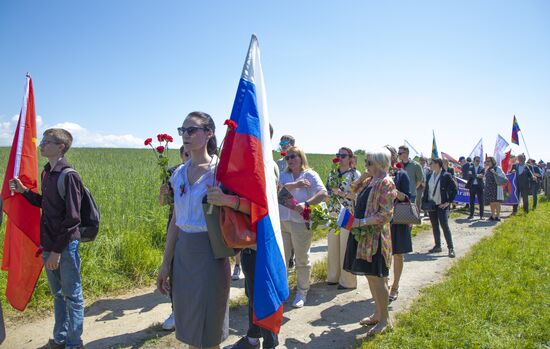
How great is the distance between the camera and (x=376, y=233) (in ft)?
13.6

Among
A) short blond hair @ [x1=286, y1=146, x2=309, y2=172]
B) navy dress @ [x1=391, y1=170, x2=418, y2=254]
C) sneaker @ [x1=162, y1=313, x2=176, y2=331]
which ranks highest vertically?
short blond hair @ [x1=286, y1=146, x2=309, y2=172]

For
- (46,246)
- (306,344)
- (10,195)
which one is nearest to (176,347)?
(306,344)

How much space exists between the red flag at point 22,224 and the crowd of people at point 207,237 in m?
0.20

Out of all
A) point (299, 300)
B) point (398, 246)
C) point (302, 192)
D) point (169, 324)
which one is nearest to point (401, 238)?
point (398, 246)

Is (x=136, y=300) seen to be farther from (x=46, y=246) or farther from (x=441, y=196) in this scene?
(x=441, y=196)

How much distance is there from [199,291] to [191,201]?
0.61 metres

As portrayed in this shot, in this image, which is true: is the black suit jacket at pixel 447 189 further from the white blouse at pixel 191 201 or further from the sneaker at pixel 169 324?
the white blouse at pixel 191 201

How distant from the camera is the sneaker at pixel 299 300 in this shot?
5.10 m

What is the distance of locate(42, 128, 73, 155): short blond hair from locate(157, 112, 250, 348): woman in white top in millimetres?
1743

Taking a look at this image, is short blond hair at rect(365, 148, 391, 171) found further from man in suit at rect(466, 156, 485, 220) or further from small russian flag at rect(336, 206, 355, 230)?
man in suit at rect(466, 156, 485, 220)

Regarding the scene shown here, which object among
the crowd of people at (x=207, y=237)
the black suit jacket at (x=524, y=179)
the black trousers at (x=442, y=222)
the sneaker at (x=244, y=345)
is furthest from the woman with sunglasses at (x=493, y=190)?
the sneaker at (x=244, y=345)

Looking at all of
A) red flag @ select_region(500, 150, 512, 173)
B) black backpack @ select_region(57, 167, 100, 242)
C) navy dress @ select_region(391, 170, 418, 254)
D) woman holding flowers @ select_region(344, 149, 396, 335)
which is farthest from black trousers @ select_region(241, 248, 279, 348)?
red flag @ select_region(500, 150, 512, 173)

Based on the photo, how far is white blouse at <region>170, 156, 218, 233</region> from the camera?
2.69 metres

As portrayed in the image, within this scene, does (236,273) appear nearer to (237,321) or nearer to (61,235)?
(237,321)
